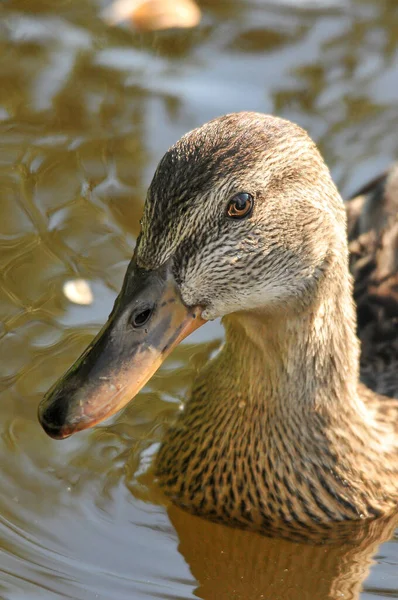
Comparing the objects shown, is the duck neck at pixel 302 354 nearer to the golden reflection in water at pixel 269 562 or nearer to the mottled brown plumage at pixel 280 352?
the mottled brown plumage at pixel 280 352

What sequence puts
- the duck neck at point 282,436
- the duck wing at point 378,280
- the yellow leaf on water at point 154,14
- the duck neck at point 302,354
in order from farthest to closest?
the yellow leaf on water at point 154,14 → the duck wing at point 378,280 → the duck neck at point 282,436 → the duck neck at point 302,354

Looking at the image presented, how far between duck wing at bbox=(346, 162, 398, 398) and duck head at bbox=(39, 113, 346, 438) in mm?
1355

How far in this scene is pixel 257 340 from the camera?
15.8 ft

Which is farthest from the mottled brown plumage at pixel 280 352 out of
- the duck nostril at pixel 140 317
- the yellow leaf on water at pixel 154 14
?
the yellow leaf on water at pixel 154 14

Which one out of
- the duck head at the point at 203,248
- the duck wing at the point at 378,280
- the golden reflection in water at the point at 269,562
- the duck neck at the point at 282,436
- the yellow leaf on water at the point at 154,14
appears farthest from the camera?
the yellow leaf on water at the point at 154,14

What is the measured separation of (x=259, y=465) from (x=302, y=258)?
108 centimetres

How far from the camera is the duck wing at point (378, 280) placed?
225 inches

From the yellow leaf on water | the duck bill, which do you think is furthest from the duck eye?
the yellow leaf on water

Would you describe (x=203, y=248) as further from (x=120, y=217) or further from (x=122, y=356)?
(x=120, y=217)

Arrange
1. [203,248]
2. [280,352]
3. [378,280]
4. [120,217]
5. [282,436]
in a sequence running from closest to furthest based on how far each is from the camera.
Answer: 1. [203,248]
2. [280,352]
3. [282,436]
4. [378,280]
5. [120,217]

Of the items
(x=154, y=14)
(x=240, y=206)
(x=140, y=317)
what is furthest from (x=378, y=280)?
(x=154, y=14)

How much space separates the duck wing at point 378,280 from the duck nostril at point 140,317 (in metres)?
1.70

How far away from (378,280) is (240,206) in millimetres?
1775

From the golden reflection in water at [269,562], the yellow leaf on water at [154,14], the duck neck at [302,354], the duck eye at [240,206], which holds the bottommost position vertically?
the golden reflection in water at [269,562]
